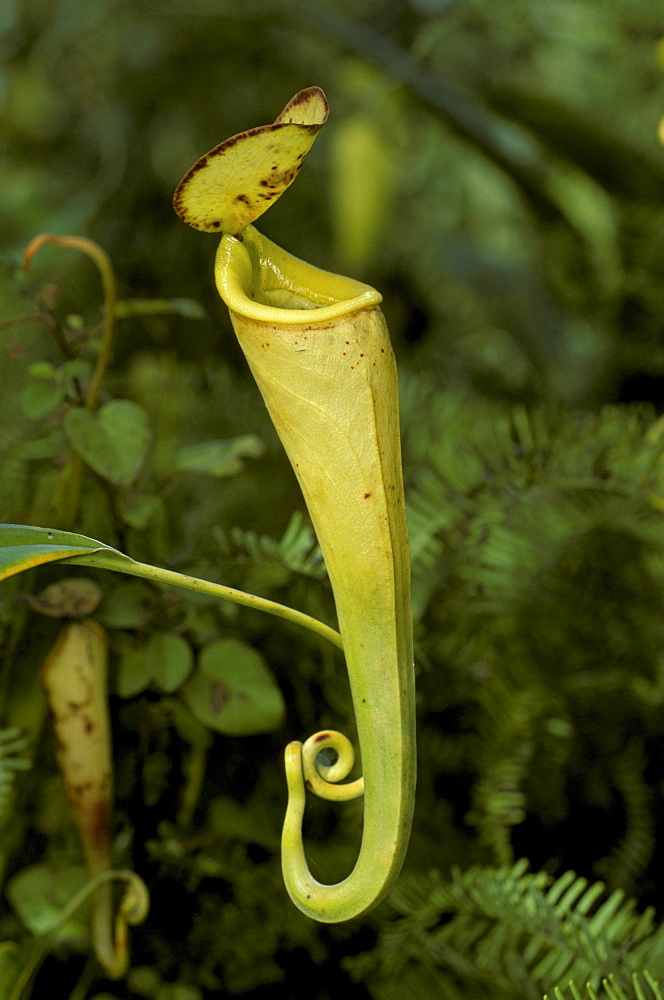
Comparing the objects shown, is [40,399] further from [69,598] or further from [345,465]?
[345,465]

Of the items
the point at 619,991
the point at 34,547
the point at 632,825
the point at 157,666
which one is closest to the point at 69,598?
the point at 157,666

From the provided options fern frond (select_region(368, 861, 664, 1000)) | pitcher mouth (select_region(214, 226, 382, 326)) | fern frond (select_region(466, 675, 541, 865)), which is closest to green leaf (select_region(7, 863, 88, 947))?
fern frond (select_region(368, 861, 664, 1000))

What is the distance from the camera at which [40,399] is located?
0.58 metres

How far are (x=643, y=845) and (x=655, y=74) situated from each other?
3.74 ft

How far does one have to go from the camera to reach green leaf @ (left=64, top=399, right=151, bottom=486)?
1.76 feet

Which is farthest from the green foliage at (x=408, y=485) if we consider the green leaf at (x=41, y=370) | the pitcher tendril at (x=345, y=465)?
the pitcher tendril at (x=345, y=465)

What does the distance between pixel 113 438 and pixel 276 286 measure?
18 centimetres

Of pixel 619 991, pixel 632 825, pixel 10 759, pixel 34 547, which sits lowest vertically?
pixel 632 825

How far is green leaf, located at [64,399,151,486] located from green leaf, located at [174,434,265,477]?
0.24 feet

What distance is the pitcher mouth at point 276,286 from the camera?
366mm

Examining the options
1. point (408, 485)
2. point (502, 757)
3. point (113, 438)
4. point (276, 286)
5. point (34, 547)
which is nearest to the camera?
point (34, 547)

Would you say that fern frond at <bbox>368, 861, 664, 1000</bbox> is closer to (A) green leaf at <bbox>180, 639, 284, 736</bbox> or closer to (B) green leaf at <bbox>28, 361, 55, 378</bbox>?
(A) green leaf at <bbox>180, 639, 284, 736</bbox>

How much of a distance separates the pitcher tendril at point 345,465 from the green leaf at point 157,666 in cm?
21

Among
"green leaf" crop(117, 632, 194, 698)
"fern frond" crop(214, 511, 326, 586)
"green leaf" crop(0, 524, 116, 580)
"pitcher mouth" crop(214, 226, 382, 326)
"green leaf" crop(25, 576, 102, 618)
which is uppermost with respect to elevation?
"pitcher mouth" crop(214, 226, 382, 326)
